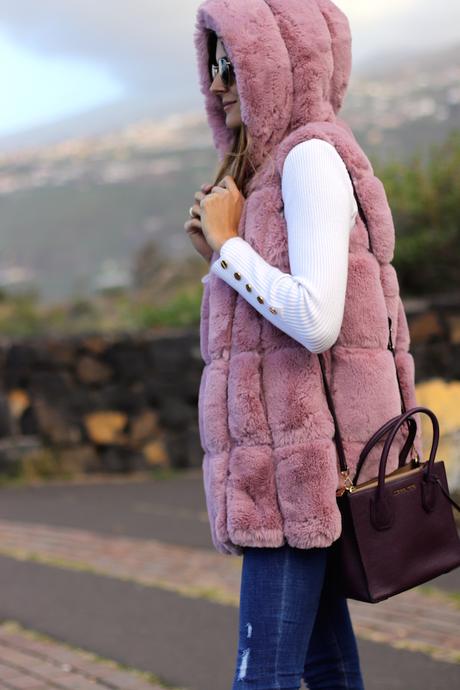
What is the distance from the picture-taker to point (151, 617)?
5.50 meters

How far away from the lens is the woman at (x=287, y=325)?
2447 mm

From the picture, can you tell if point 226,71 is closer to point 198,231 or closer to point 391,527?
point 198,231

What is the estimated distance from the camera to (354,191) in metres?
2.58

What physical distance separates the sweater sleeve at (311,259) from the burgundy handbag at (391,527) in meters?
0.13

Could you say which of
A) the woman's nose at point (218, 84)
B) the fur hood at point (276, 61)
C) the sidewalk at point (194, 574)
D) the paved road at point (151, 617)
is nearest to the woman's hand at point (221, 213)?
the fur hood at point (276, 61)

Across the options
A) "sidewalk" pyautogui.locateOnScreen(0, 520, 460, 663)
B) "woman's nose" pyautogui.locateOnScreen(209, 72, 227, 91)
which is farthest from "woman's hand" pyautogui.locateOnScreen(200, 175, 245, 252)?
"sidewalk" pyautogui.locateOnScreen(0, 520, 460, 663)

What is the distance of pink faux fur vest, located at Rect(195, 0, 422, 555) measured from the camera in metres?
2.48

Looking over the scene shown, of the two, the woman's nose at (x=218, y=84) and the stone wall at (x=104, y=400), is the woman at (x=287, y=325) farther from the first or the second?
the stone wall at (x=104, y=400)

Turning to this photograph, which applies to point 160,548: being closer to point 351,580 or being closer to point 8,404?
point 8,404

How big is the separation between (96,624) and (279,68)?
353cm

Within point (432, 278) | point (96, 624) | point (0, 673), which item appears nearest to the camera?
point (0, 673)

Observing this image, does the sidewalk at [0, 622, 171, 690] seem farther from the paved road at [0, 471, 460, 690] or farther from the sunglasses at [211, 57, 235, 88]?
the sunglasses at [211, 57, 235, 88]

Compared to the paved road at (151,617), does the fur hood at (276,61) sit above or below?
above

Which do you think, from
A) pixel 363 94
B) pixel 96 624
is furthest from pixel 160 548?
pixel 363 94
